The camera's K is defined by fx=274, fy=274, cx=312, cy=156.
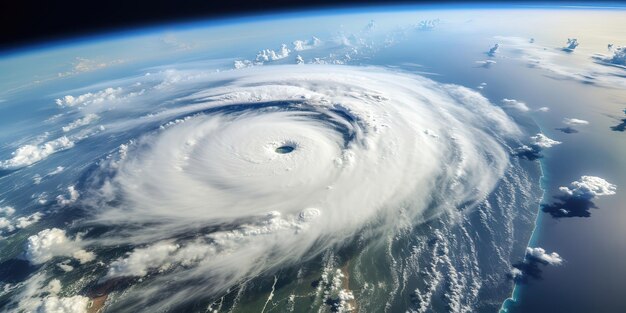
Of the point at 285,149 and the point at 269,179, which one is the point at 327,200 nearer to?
the point at 269,179

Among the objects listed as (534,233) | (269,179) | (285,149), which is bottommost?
(534,233)

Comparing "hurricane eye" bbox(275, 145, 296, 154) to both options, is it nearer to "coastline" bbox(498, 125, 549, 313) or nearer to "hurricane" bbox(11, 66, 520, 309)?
"hurricane" bbox(11, 66, 520, 309)

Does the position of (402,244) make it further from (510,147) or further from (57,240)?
(57,240)

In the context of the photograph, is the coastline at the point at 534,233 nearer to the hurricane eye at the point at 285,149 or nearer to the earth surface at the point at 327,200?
the earth surface at the point at 327,200

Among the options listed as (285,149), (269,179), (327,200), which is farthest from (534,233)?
(285,149)

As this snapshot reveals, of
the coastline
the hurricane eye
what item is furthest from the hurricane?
Result: the coastline

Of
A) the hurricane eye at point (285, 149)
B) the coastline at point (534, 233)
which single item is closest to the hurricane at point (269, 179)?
the hurricane eye at point (285, 149)

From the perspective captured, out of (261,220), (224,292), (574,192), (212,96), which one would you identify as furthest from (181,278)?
(212,96)

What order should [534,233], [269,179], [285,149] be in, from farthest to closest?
[285,149] < [269,179] < [534,233]
